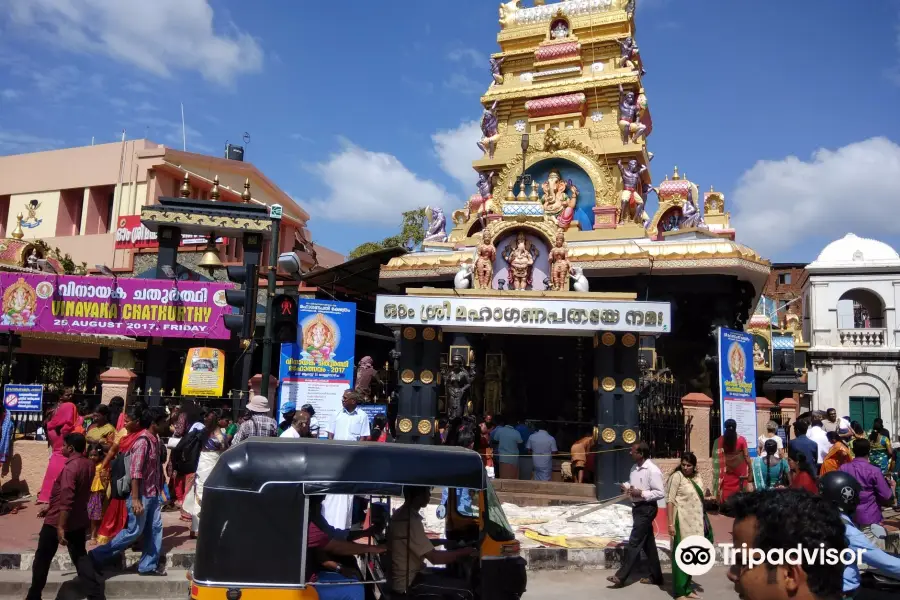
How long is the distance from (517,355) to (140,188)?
22.0 metres

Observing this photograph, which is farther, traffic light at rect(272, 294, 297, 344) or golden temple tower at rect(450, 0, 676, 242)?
golden temple tower at rect(450, 0, 676, 242)

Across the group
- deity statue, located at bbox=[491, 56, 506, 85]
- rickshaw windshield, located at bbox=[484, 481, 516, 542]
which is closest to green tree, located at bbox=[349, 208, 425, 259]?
deity statue, located at bbox=[491, 56, 506, 85]

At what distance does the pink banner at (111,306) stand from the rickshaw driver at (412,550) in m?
12.2

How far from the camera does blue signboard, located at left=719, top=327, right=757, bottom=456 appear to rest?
44.6 ft

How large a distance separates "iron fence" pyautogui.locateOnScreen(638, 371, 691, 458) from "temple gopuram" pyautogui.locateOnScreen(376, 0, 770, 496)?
47 centimetres

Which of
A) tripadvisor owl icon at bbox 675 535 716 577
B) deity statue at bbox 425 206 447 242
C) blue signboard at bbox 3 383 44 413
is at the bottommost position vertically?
tripadvisor owl icon at bbox 675 535 716 577

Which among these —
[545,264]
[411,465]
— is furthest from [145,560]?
[545,264]

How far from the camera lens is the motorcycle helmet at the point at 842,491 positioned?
461 centimetres

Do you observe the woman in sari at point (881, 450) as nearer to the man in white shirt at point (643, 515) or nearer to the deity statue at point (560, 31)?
the man in white shirt at point (643, 515)

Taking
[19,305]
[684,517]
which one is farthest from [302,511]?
[19,305]

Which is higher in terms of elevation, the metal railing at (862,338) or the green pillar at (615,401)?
the metal railing at (862,338)

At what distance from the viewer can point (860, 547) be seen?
3746 millimetres

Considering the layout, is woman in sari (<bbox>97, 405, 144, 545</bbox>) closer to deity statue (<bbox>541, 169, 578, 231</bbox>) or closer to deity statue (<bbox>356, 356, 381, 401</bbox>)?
deity statue (<bbox>356, 356, 381, 401</bbox>)

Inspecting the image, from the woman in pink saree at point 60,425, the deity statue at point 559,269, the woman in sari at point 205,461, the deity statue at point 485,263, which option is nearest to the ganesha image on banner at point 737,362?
the deity statue at point 559,269
